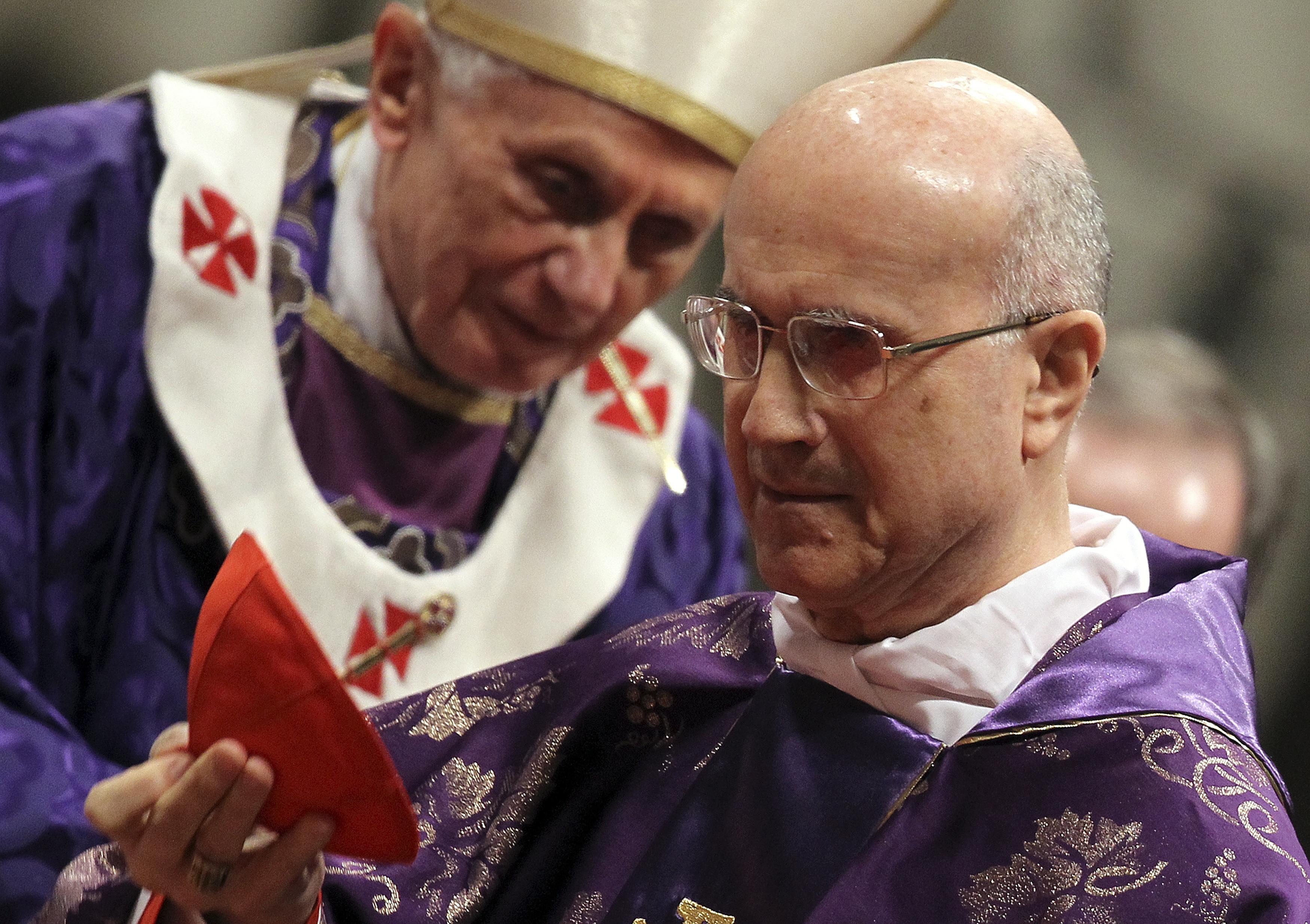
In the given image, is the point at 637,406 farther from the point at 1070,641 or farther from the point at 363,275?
the point at 1070,641

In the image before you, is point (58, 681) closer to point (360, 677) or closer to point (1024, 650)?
point (360, 677)

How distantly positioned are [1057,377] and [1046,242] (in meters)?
0.14

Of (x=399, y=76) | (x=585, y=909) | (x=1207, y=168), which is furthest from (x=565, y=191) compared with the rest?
(x=1207, y=168)

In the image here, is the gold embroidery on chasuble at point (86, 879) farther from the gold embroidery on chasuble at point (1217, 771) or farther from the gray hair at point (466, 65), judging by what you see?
the gray hair at point (466, 65)

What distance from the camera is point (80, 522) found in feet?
9.04

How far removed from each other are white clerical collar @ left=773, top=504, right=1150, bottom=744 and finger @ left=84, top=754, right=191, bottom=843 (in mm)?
720

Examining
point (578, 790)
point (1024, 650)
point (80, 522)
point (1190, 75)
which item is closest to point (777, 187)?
point (1024, 650)

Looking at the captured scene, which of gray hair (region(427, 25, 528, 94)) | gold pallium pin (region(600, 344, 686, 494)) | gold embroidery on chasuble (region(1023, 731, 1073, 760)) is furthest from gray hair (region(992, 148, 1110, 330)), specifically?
gold pallium pin (region(600, 344, 686, 494))

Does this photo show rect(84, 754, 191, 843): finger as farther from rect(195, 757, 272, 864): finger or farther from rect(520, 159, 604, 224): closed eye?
rect(520, 159, 604, 224): closed eye

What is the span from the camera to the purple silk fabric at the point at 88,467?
8.86ft

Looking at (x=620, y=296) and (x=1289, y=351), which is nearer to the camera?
(x=620, y=296)

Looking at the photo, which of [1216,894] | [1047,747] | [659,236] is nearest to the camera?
[1216,894]

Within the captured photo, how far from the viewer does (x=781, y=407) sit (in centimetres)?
158

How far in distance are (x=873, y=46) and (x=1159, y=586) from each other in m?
1.17
